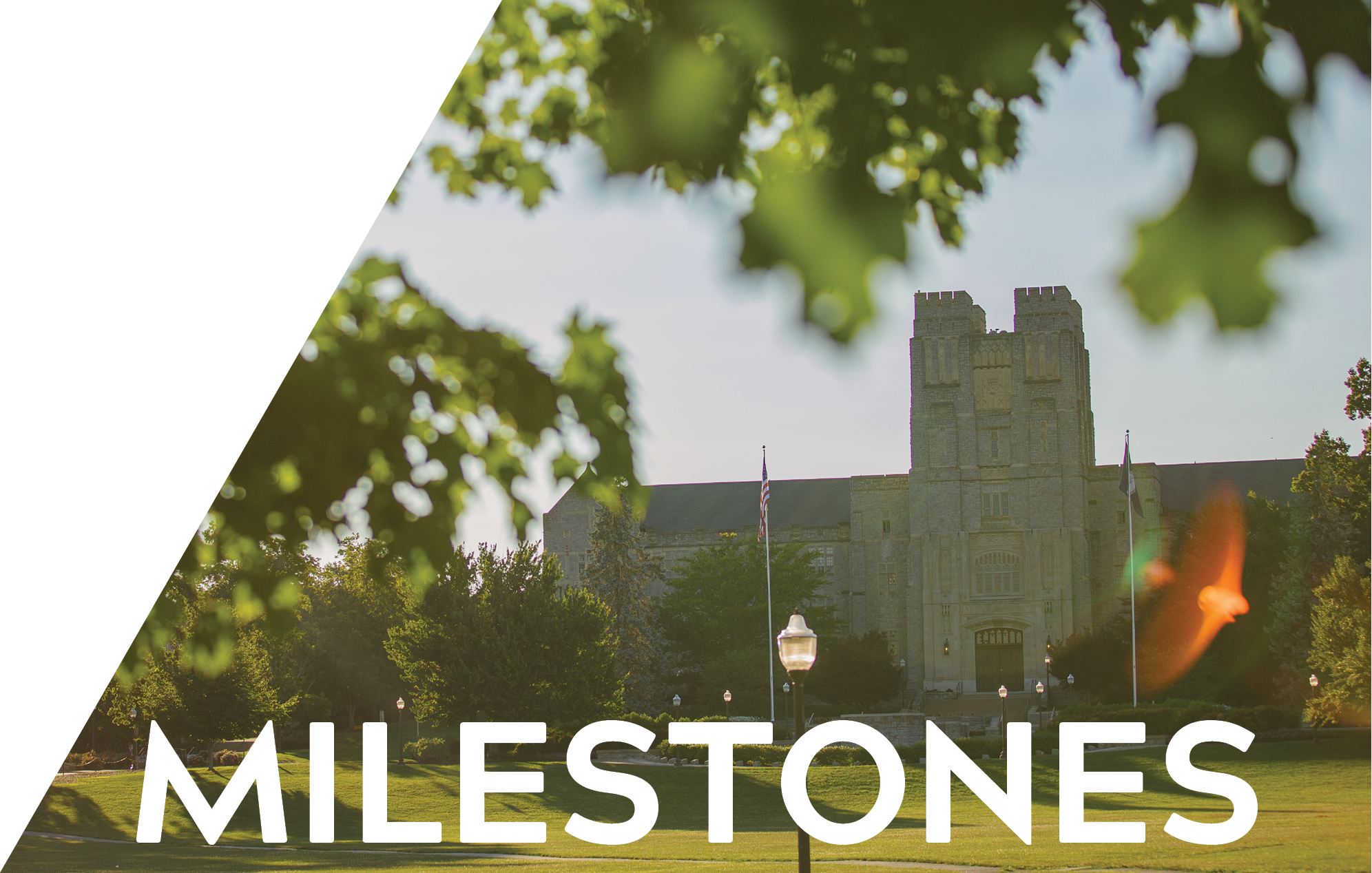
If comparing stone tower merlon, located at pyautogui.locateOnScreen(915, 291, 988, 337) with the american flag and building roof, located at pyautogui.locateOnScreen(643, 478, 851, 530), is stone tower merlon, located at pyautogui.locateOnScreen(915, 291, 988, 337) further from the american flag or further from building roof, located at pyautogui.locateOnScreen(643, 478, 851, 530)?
building roof, located at pyautogui.locateOnScreen(643, 478, 851, 530)

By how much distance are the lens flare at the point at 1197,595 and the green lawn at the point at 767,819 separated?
71 centimetres

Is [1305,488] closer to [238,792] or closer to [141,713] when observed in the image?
[238,792]

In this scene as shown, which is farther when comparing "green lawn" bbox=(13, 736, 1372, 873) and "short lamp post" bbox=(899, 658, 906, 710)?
"short lamp post" bbox=(899, 658, 906, 710)

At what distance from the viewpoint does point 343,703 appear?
6043mm

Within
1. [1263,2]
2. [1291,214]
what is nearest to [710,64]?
[1263,2]

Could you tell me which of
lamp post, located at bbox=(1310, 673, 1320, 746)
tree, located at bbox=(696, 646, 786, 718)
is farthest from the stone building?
tree, located at bbox=(696, 646, 786, 718)

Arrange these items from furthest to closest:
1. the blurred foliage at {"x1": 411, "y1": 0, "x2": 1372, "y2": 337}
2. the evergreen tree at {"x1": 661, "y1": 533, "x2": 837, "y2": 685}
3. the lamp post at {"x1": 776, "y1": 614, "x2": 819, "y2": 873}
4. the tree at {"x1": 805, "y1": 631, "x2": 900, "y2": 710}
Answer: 1. the evergreen tree at {"x1": 661, "y1": 533, "x2": 837, "y2": 685}
2. the tree at {"x1": 805, "y1": 631, "x2": 900, "y2": 710}
3. the lamp post at {"x1": 776, "y1": 614, "x2": 819, "y2": 873}
4. the blurred foliage at {"x1": 411, "y1": 0, "x2": 1372, "y2": 337}

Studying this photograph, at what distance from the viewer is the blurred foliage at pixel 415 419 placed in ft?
13.7

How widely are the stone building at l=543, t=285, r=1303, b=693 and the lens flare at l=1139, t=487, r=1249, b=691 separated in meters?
0.15

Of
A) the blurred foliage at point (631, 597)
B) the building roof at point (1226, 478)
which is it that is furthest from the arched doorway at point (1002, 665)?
the blurred foliage at point (631, 597)

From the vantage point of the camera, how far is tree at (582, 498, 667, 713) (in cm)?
1709

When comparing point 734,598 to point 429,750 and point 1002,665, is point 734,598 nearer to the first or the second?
point 1002,665

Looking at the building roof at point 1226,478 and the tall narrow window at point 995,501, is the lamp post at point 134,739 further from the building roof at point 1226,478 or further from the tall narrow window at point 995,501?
→ the tall narrow window at point 995,501

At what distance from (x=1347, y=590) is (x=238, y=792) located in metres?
4.62
